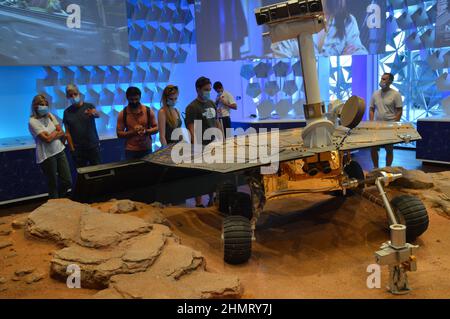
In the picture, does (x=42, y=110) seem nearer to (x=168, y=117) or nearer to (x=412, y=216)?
(x=168, y=117)

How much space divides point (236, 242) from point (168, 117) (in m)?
2.16

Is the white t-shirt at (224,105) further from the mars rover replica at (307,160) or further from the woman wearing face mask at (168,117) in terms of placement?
the mars rover replica at (307,160)

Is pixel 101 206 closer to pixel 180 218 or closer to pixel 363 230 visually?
pixel 180 218

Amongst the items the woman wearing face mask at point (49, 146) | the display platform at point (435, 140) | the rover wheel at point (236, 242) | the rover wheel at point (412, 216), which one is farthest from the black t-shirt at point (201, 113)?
→ the display platform at point (435, 140)

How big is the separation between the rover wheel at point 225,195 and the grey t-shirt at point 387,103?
3059 mm

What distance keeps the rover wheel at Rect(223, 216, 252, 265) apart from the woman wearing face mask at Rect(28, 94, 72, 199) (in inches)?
99.9

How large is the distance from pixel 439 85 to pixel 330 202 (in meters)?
4.38

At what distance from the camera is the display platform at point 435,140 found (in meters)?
7.33

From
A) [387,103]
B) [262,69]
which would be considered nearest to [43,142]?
[387,103]

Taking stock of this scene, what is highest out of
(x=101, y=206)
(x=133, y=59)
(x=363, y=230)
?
(x=133, y=59)

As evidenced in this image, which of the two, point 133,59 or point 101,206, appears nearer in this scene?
point 101,206

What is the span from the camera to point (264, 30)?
785 centimetres

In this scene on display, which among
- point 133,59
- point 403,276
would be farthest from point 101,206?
point 133,59

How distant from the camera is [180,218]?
173 inches
